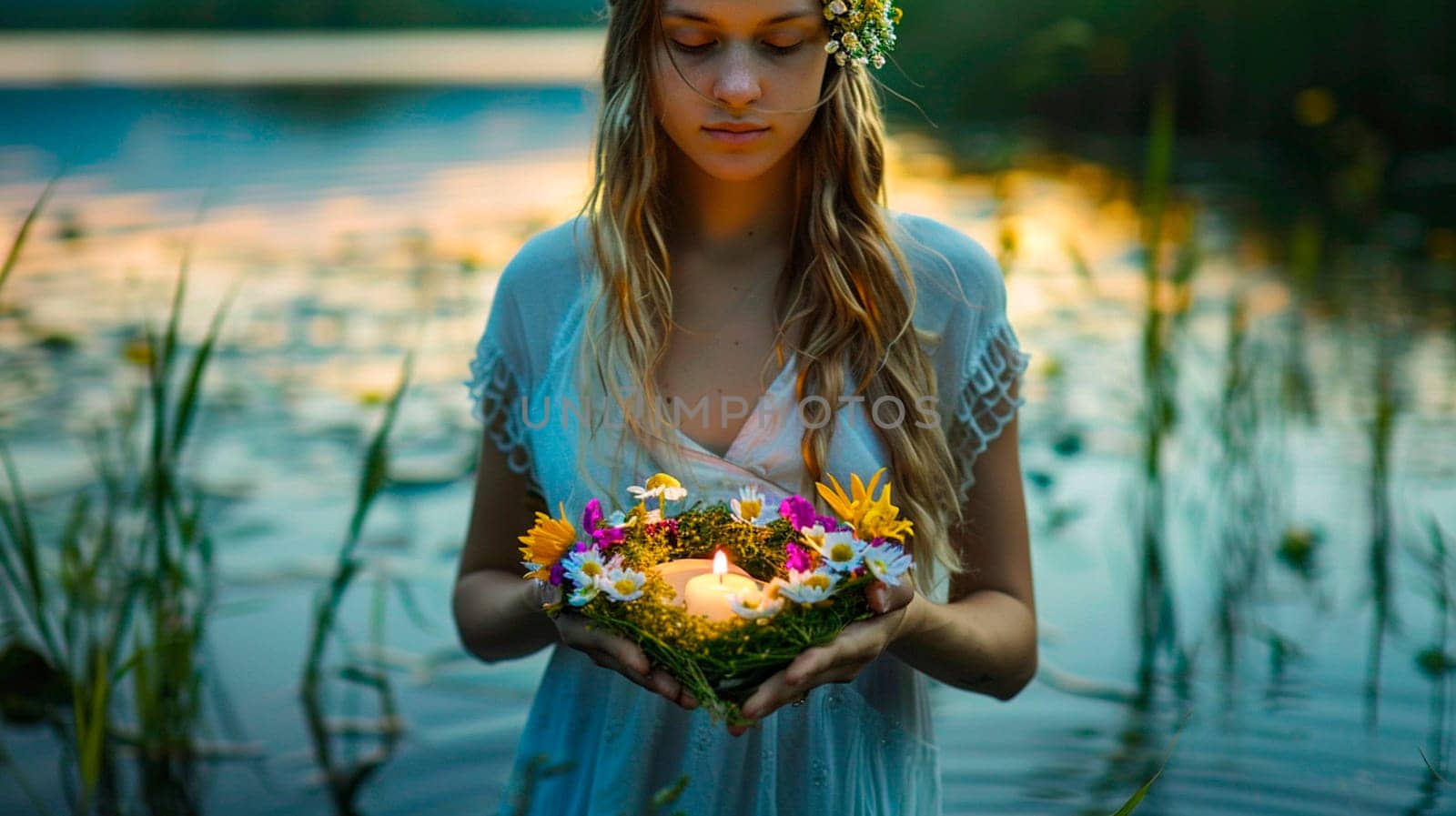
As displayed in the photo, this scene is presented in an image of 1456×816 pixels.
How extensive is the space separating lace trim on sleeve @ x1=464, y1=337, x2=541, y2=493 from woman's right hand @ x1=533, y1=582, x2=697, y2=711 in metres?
0.47

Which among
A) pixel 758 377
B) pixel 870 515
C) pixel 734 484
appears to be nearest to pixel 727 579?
pixel 870 515

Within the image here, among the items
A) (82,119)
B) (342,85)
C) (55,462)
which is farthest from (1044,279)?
(342,85)

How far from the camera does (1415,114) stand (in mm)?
6719

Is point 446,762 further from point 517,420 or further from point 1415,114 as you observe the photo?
point 1415,114

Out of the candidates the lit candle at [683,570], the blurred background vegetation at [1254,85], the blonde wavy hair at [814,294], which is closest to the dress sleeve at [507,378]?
the blonde wavy hair at [814,294]

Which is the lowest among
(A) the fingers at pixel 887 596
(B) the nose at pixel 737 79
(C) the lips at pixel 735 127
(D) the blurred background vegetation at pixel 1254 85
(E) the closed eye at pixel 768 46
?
(A) the fingers at pixel 887 596

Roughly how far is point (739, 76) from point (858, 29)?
176 millimetres

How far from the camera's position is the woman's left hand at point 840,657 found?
1.14m

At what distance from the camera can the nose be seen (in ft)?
4.65

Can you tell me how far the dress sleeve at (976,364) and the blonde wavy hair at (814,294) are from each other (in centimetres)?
5

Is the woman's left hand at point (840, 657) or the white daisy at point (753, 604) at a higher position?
the white daisy at point (753, 604)

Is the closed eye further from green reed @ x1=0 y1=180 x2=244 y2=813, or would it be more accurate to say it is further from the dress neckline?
green reed @ x1=0 y1=180 x2=244 y2=813

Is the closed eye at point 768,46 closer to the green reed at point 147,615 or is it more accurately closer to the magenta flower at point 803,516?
the magenta flower at point 803,516

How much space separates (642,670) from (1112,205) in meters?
6.42
